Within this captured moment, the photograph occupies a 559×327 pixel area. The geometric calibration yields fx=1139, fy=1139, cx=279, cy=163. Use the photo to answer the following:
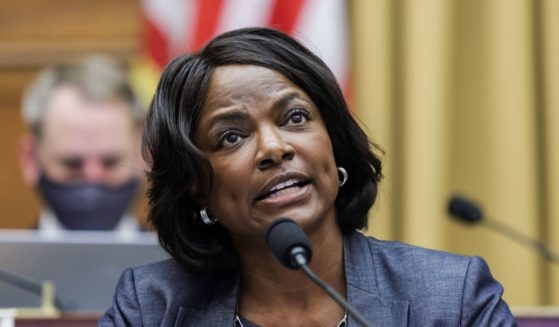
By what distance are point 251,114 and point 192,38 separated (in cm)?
225

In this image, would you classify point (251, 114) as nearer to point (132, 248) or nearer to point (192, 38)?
point (132, 248)

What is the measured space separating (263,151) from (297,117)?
5.4 inches

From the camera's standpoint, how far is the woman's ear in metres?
4.66

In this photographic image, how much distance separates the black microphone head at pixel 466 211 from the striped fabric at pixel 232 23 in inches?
47.7

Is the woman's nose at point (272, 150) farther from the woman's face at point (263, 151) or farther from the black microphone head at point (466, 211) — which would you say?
the black microphone head at point (466, 211)

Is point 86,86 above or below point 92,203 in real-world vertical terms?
above

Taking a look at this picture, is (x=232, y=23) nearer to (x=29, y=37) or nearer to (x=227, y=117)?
(x=29, y=37)

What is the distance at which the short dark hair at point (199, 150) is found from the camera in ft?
7.86

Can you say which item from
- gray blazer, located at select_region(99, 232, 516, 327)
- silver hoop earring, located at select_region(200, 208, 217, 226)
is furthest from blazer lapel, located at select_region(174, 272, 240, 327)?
silver hoop earring, located at select_region(200, 208, 217, 226)

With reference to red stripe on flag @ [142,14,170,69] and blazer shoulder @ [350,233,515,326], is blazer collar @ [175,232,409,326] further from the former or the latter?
red stripe on flag @ [142,14,170,69]

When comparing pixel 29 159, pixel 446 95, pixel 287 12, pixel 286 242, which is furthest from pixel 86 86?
pixel 286 242

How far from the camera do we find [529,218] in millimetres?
4480

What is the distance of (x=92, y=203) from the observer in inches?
178

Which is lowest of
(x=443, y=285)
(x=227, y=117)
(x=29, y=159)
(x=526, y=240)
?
(x=29, y=159)
